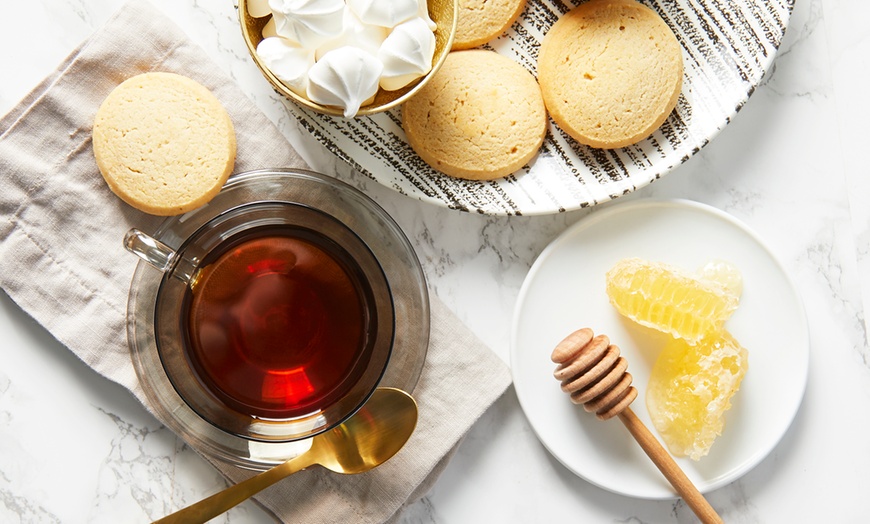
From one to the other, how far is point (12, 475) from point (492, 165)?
2.70ft

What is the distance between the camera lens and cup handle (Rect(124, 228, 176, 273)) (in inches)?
34.4

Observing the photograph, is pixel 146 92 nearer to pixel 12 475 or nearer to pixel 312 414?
pixel 312 414

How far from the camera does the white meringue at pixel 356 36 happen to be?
904mm

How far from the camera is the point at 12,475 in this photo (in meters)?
1.08

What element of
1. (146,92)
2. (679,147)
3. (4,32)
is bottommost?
(679,147)

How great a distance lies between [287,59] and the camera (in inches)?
35.5

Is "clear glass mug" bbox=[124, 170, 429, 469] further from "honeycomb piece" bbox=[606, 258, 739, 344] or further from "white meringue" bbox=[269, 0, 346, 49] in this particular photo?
"honeycomb piece" bbox=[606, 258, 739, 344]

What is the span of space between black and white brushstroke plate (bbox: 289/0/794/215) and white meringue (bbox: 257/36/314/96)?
10cm

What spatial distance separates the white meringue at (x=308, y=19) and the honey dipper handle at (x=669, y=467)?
2.12 ft

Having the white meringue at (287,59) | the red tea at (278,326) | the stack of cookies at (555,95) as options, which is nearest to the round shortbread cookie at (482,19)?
the stack of cookies at (555,95)

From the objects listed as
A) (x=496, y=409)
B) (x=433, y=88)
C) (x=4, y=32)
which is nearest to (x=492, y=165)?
(x=433, y=88)

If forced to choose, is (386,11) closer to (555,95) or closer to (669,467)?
(555,95)

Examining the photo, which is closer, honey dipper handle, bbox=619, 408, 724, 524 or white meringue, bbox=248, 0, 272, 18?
white meringue, bbox=248, 0, 272, 18

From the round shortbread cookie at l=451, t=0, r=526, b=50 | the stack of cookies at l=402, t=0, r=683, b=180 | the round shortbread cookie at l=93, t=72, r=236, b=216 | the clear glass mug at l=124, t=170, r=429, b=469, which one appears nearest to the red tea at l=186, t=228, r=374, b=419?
the clear glass mug at l=124, t=170, r=429, b=469
